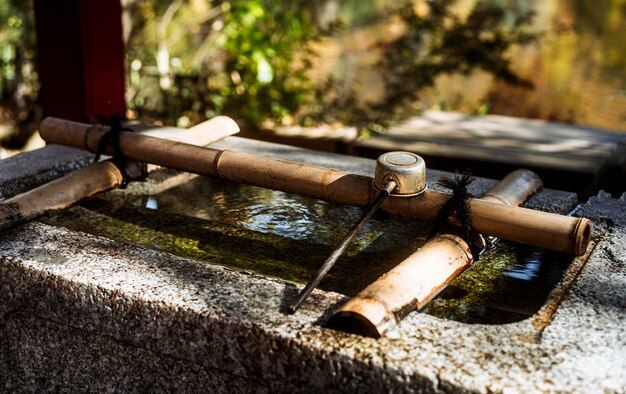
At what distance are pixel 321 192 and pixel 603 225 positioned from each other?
2.68ft

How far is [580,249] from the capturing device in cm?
172

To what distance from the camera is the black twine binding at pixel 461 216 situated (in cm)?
181

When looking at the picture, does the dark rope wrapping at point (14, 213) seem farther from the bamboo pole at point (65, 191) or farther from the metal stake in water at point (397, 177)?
the metal stake in water at point (397, 177)

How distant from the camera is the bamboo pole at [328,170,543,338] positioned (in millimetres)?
1423

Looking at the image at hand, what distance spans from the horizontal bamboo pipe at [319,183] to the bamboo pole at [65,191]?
103 mm

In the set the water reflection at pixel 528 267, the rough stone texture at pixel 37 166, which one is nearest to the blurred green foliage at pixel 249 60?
the rough stone texture at pixel 37 166

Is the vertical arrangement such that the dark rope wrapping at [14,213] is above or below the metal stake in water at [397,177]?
below

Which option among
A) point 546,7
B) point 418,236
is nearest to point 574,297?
point 418,236

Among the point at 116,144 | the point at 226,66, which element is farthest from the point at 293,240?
the point at 226,66

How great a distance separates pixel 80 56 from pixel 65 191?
5.04ft

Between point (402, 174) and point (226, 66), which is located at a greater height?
point (402, 174)

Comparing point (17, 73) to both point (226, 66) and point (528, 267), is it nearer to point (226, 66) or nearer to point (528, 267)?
point (226, 66)

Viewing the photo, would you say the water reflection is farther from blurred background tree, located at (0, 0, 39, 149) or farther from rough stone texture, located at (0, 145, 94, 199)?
blurred background tree, located at (0, 0, 39, 149)

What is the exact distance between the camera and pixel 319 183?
201 cm
